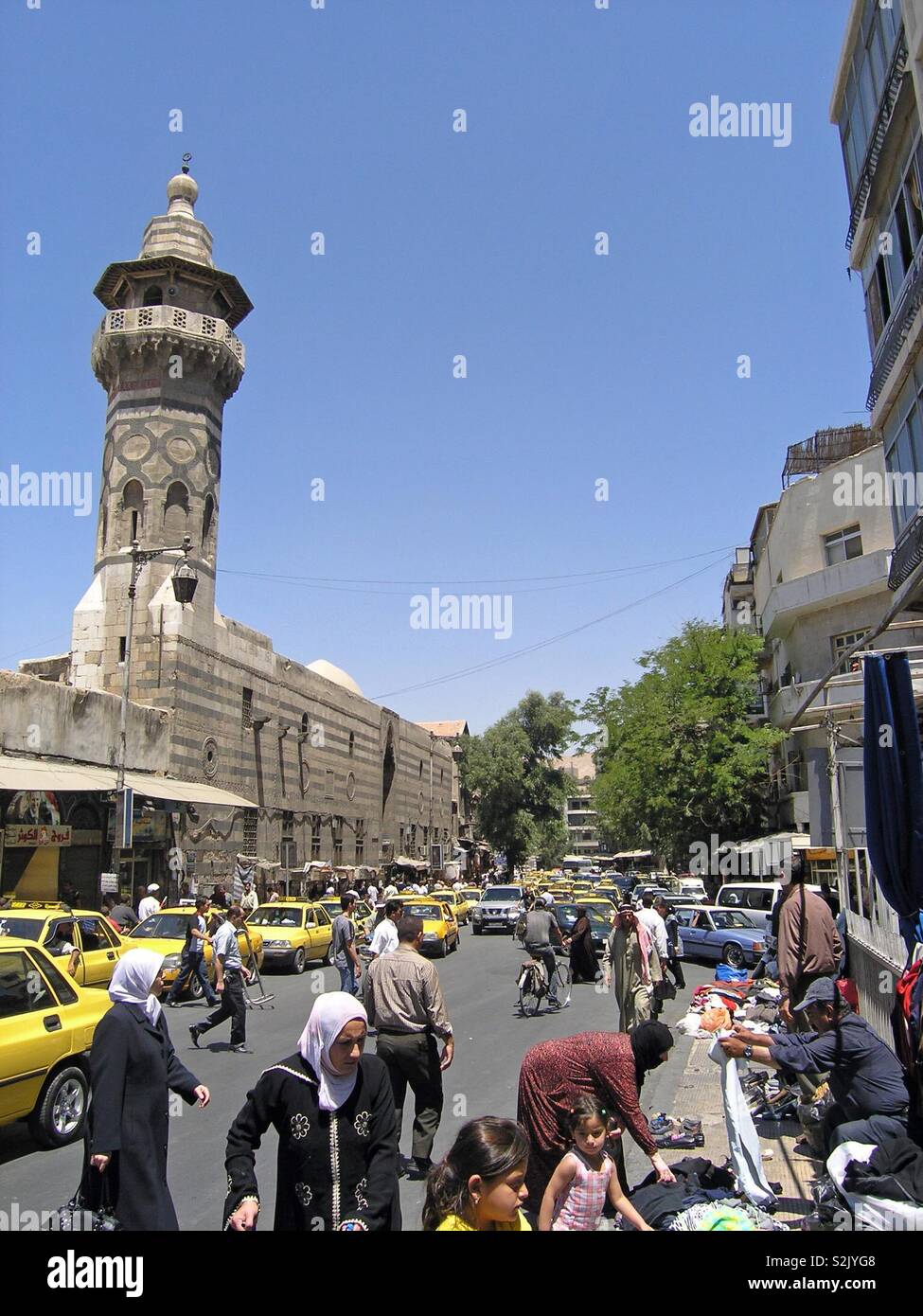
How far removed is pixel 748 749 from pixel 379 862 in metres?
24.2

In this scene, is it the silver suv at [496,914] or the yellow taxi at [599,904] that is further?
the silver suv at [496,914]

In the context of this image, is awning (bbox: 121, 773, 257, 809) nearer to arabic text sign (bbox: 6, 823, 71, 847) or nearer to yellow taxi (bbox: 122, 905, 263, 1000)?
arabic text sign (bbox: 6, 823, 71, 847)

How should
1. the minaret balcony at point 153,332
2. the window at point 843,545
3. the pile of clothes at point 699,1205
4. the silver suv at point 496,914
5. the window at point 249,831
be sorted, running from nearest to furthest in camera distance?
the pile of clothes at point 699,1205
the window at point 843,545
the silver suv at point 496,914
the minaret balcony at point 153,332
the window at point 249,831

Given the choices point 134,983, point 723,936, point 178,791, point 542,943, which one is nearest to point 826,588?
point 723,936

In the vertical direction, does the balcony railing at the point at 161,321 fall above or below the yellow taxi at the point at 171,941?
above

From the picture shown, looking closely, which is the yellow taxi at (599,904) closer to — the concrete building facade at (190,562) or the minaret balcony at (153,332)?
Answer: the concrete building facade at (190,562)

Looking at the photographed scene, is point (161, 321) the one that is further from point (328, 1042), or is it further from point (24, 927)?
point (328, 1042)

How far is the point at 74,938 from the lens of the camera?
1179 centimetres

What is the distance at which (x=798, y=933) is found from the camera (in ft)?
25.5

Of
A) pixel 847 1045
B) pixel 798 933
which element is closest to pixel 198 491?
pixel 798 933

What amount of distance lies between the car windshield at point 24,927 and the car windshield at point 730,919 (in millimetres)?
13644

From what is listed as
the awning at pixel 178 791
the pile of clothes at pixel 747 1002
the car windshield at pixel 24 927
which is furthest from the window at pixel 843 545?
the car windshield at pixel 24 927

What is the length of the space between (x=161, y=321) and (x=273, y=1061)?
27.4 meters

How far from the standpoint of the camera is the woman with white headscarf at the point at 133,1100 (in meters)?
3.83
